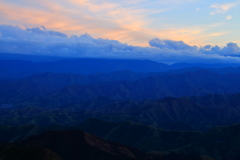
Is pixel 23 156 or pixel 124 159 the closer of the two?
pixel 23 156

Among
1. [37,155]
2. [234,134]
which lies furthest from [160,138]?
[37,155]

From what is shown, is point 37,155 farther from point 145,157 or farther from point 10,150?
point 145,157

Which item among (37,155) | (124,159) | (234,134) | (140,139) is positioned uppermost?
(37,155)

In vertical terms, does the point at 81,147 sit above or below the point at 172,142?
above

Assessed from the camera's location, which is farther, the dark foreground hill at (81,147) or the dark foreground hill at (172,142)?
the dark foreground hill at (172,142)

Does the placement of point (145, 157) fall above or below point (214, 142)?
above

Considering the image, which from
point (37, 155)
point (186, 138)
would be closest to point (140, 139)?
point (186, 138)

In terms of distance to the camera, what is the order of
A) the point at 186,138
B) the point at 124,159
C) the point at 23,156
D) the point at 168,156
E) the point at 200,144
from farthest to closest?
1. the point at 186,138
2. the point at 200,144
3. the point at 168,156
4. the point at 124,159
5. the point at 23,156

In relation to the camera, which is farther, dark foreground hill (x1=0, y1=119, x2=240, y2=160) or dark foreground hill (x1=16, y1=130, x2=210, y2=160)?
dark foreground hill (x1=0, y1=119, x2=240, y2=160)

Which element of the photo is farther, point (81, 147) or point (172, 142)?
point (172, 142)

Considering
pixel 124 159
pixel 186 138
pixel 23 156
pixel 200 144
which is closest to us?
pixel 23 156
